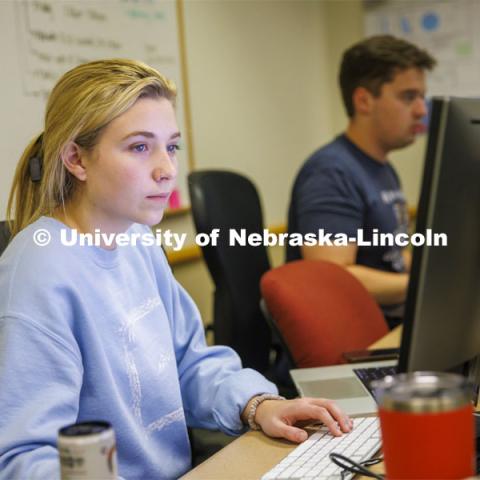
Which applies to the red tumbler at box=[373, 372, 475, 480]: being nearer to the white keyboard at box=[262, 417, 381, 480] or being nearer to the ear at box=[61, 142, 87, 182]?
the white keyboard at box=[262, 417, 381, 480]

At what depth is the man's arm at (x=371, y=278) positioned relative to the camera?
2.34 m

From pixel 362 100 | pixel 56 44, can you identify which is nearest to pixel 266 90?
pixel 362 100

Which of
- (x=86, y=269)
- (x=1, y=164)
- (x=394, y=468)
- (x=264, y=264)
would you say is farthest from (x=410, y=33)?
(x=394, y=468)

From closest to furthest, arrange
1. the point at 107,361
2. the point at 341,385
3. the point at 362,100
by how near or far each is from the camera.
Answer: the point at 107,361, the point at 341,385, the point at 362,100

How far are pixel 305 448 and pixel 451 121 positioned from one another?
1.64 feet

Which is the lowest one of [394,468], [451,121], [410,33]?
[394,468]

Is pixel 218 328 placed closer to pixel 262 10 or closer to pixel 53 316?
pixel 53 316

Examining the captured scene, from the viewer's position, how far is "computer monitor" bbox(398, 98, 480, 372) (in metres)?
0.82

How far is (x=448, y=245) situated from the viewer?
87 cm

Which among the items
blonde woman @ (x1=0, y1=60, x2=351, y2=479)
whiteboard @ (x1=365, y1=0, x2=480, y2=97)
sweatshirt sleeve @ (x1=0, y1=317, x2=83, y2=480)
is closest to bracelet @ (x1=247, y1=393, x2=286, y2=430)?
blonde woman @ (x1=0, y1=60, x2=351, y2=479)

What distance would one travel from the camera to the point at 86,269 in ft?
3.82

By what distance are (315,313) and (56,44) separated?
119cm

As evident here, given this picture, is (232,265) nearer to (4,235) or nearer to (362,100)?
(362,100)

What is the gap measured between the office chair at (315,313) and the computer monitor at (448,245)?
0.74 m
